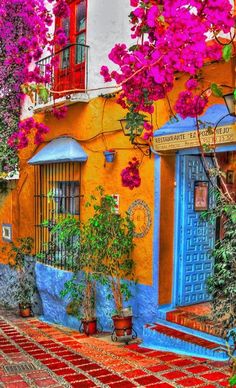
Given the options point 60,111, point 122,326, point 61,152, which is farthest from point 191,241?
point 60,111

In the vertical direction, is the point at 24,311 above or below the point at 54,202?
below

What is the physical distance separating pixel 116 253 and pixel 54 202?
10.0ft

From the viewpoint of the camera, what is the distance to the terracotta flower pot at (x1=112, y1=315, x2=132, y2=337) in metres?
7.07

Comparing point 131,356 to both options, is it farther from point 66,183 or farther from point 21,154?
point 21,154

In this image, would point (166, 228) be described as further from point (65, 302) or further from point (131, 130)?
point (65, 302)

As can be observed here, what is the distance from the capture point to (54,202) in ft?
32.1

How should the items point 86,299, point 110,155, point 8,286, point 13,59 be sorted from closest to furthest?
point 86,299 → point 110,155 → point 13,59 → point 8,286

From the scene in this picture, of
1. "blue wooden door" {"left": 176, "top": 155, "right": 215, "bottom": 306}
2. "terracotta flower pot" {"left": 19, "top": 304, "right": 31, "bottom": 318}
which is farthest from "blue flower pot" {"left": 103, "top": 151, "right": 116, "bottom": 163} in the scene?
"terracotta flower pot" {"left": 19, "top": 304, "right": 31, "bottom": 318}

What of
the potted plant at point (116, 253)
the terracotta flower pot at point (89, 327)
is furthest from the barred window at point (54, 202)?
the potted plant at point (116, 253)

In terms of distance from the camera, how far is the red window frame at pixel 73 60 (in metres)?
8.83

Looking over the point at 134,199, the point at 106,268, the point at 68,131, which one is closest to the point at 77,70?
the point at 68,131

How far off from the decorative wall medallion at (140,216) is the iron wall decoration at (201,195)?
797 millimetres

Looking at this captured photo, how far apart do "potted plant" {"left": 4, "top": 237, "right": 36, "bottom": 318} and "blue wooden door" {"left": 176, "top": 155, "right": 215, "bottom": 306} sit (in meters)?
3.98

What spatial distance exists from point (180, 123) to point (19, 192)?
5.71m
